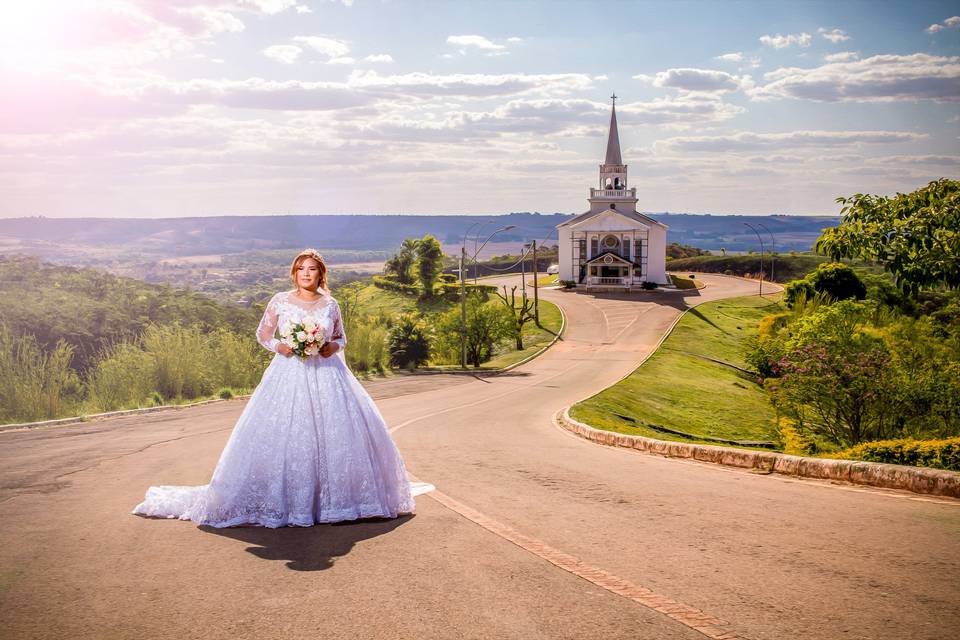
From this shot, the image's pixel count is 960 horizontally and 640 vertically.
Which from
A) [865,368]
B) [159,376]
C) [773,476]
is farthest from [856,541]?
[159,376]

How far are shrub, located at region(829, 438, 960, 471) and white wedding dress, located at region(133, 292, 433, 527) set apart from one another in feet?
22.6

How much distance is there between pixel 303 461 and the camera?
815 centimetres

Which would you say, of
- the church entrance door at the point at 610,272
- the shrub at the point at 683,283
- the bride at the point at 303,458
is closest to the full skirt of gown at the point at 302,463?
the bride at the point at 303,458

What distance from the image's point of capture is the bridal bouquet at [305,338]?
8.55 m

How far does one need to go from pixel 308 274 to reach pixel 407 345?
35.1m

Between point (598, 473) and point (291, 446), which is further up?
point (291, 446)

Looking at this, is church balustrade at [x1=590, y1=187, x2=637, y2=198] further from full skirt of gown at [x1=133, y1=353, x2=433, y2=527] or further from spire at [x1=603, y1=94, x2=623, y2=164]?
full skirt of gown at [x1=133, y1=353, x2=433, y2=527]

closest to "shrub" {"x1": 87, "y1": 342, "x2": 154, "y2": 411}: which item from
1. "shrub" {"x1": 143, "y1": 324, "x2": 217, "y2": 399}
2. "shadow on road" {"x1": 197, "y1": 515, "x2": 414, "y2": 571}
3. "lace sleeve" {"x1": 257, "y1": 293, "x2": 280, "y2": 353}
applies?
"shrub" {"x1": 143, "y1": 324, "x2": 217, "y2": 399}

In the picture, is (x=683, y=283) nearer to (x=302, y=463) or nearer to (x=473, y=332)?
(x=473, y=332)

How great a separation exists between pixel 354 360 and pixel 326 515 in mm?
31182

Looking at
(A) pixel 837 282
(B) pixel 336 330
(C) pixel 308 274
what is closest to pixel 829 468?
(B) pixel 336 330

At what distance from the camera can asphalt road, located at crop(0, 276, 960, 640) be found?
539 centimetres

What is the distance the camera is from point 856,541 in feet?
24.0

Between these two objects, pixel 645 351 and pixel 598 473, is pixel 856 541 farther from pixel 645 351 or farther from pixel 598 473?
pixel 645 351
